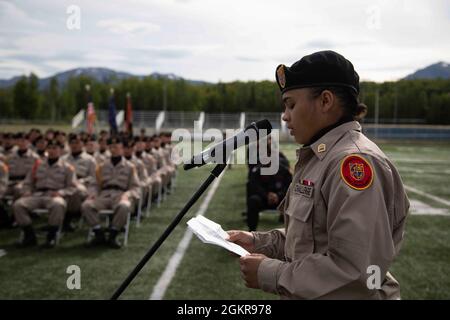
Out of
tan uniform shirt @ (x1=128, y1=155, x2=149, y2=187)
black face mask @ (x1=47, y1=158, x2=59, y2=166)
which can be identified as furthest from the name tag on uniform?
tan uniform shirt @ (x1=128, y1=155, x2=149, y2=187)

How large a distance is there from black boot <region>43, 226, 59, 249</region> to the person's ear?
665 cm

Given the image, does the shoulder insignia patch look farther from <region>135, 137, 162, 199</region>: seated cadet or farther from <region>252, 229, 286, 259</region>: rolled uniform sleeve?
<region>135, 137, 162, 199</region>: seated cadet

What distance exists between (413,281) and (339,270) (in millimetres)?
4803

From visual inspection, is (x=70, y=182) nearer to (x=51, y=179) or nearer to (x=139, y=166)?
(x=51, y=179)

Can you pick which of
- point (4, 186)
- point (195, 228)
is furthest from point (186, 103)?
point (195, 228)

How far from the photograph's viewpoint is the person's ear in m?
1.75

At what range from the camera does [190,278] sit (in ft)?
18.8

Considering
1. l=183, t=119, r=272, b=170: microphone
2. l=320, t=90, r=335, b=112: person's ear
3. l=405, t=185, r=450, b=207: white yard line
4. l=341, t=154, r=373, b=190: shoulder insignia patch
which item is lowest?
l=405, t=185, r=450, b=207: white yard line

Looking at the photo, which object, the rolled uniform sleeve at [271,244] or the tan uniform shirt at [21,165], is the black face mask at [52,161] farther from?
the rolled uniform sleeve at [271,244]

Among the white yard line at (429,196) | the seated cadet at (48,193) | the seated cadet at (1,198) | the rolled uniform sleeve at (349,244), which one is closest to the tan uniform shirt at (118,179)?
the seated cadet at (48,193)

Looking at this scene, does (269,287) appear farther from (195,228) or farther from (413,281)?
(413,281)

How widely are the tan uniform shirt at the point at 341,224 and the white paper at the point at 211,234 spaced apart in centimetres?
20

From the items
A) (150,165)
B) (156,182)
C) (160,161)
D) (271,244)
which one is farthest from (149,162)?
(271,244)

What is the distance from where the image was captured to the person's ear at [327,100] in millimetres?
1747
